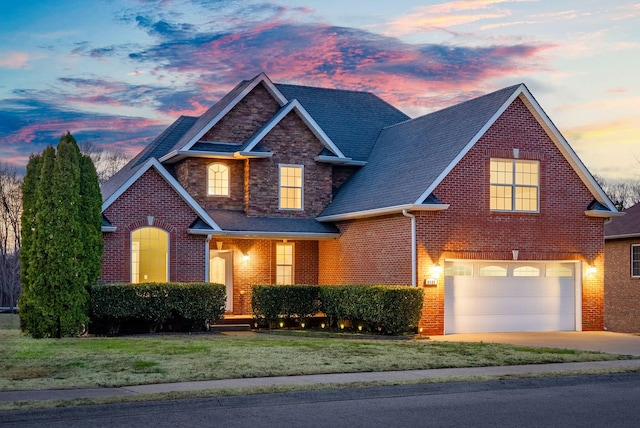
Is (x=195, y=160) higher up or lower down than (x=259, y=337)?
higher up

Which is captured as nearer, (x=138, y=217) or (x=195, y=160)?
(x=138, y=217)

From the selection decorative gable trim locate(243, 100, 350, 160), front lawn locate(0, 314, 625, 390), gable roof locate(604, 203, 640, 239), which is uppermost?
decorative gable trim locate(243, 100, 350, 160)

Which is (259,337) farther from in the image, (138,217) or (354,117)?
(354,117)

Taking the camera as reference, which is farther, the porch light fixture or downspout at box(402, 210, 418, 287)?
the porch light fixture

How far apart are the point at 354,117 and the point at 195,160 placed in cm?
773

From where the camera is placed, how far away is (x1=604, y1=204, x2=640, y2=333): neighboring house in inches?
1438

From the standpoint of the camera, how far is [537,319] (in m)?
28.3

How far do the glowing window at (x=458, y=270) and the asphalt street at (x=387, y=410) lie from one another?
40.3 feet

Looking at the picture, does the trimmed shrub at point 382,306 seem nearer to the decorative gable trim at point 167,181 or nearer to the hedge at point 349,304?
the hedge at point 349,304

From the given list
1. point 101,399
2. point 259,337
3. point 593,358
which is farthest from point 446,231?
point 101,399

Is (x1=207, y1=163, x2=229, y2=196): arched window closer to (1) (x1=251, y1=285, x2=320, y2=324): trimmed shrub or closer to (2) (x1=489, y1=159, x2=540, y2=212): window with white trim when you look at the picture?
(1) (x1=251, y1=285, x2=320, y2=324): trimmed shrub

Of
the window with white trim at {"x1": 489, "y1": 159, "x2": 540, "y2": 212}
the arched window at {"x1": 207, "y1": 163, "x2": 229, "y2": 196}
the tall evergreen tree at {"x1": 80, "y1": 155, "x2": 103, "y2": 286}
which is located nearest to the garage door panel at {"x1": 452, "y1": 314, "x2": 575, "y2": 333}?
the window with white trim at {"x1": 489, "y1": 159, "x2": 540, "y2": 212}

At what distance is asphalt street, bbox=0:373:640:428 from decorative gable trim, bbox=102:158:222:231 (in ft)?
50.0

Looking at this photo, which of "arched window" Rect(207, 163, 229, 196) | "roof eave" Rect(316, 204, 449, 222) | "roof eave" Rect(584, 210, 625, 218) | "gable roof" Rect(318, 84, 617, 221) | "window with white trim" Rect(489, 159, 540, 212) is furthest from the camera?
"arched window" Rect(207, 163, 229, 196)
